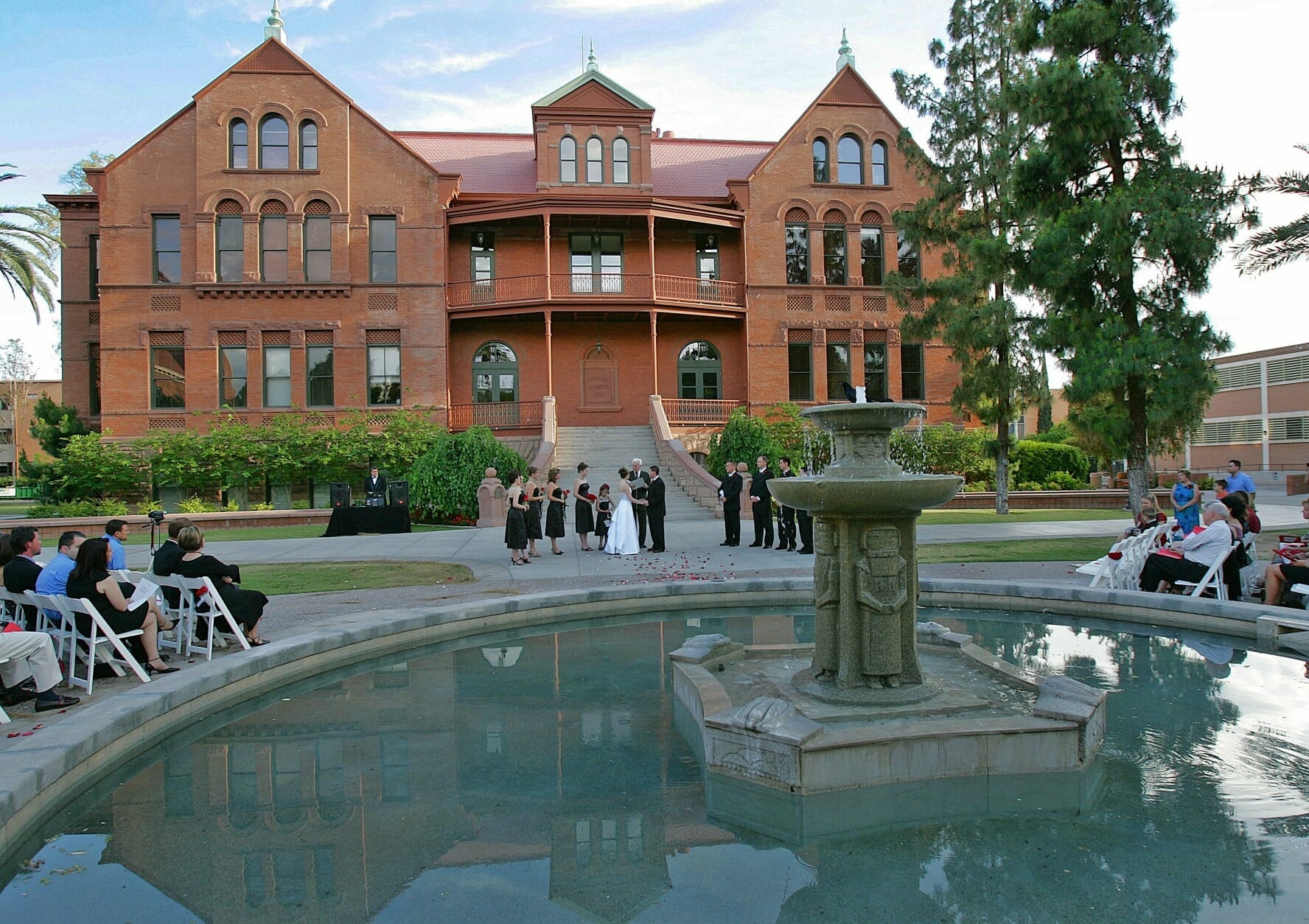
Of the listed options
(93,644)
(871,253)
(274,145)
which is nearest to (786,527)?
(93,644)

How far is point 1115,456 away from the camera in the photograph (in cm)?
1884

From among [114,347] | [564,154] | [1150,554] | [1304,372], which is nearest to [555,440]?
[564,154]

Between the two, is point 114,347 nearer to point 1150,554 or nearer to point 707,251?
point 707,251

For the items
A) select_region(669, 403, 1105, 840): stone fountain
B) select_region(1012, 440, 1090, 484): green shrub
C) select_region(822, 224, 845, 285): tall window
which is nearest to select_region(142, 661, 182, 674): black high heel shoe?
select_region(669, 403, 1105, 840): stone fountain

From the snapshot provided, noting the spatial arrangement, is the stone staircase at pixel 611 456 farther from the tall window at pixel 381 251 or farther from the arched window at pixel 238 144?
the arched window at pixel 238 144

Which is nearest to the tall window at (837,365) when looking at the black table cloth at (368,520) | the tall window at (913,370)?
the tall window at (913,370)

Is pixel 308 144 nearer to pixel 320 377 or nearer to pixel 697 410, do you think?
pixel 320 377

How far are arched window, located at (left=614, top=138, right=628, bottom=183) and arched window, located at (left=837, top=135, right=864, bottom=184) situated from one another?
8.07m

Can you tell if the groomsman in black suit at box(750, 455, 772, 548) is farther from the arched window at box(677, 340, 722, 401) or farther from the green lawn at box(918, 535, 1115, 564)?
the arched window at box(677, 340, 722, 401)

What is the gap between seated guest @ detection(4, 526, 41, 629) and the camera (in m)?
6.70

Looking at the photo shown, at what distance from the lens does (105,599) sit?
258 inches

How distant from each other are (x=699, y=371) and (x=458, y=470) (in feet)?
40.4

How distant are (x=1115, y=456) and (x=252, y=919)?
64.0ft

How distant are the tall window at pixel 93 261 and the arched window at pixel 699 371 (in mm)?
21649
